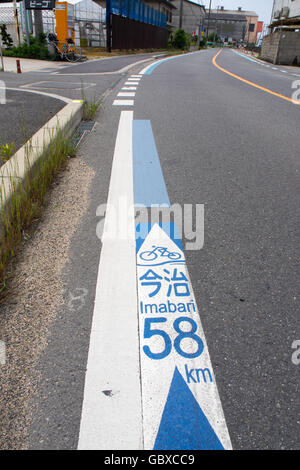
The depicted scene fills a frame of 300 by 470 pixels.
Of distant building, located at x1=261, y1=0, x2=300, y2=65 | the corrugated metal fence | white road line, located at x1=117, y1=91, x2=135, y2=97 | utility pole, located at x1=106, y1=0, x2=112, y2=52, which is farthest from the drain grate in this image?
distant building, located at x1=261, y1=0, x2=300, y2=65

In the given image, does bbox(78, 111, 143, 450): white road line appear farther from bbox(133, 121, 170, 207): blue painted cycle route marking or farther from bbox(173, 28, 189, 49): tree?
bbox(173, 28, 189, 49): tree

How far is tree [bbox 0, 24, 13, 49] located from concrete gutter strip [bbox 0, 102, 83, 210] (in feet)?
58.5

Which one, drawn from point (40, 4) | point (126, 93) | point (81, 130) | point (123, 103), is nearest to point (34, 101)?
point (123, 103)

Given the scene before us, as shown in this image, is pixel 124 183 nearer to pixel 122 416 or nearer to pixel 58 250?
pixel 58 250

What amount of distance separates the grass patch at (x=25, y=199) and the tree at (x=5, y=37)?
795 inches

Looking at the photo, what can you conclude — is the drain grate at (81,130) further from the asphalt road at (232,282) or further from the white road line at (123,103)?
the white road line at (123,103)

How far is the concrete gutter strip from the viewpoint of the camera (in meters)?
2.82

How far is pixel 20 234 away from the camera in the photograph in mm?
2533

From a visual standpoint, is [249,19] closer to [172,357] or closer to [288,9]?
[288,9]

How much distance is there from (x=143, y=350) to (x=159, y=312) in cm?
28

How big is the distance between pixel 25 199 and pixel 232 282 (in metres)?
1.65

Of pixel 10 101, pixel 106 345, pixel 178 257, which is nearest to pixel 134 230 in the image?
pixel 178 257

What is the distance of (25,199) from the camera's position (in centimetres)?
280

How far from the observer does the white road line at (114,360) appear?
1.36 meters
